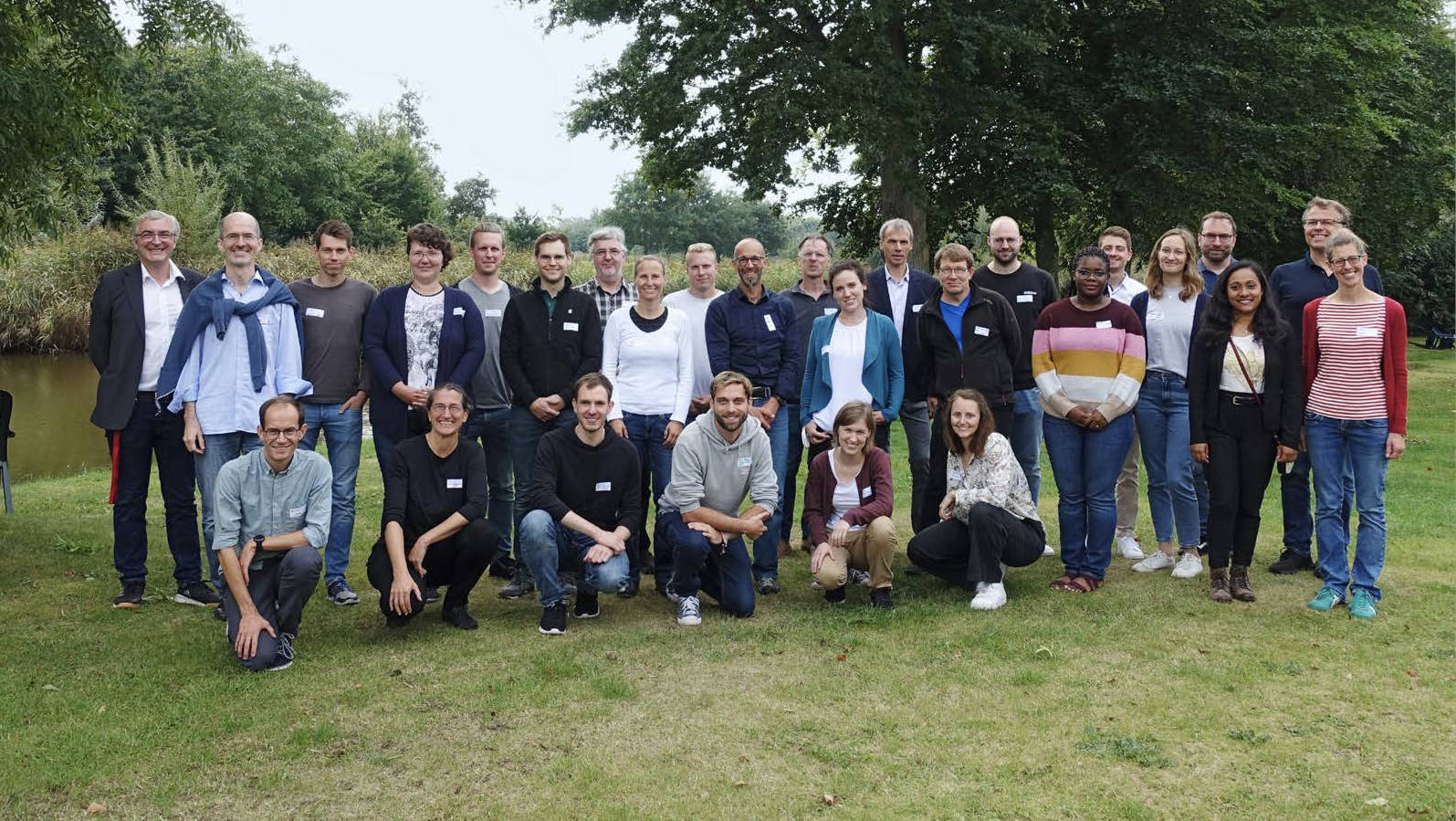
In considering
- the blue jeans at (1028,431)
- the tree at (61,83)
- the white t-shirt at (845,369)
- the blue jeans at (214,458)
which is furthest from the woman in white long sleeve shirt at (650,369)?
the tree at (61,83)

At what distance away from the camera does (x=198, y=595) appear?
19.4 ft

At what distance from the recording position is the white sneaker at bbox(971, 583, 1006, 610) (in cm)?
570

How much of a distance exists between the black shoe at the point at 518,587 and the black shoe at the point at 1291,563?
4.16 metres

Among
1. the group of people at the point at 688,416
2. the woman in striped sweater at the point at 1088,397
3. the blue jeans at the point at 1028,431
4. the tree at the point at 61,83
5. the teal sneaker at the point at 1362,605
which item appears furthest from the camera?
the blue jeans at the point at 1028,431

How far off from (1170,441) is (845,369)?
182 centimetres

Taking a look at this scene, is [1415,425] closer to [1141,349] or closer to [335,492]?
[1141,349]

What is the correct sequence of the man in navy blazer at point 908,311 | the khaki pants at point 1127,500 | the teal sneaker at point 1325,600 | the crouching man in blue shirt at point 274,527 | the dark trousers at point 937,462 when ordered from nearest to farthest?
1. the crouching man in blue shirt at point 274,527
2. the teal sneaker at point 1325,600
3. the dark trousers at point 937,462
4. the man in navy blazer at point 908,311
5. the khaki pants at point 1127,500

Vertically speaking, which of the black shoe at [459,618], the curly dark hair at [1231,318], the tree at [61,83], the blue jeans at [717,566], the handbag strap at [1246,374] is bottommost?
the black shoe at [459,618]

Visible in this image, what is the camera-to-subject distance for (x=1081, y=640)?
5.20 meters

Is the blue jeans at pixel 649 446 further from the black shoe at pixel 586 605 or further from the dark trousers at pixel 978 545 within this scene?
the dark trousers at pixel 978 545

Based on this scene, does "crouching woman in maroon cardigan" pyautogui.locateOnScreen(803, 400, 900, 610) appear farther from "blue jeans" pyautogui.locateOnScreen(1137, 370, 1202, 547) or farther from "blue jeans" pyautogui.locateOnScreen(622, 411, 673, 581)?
"blue jeans" pyautogui.locateOnScreen(1137, 370, 1202, 547)

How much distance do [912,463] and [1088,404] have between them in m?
1.16

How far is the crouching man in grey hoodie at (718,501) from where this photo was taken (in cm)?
557

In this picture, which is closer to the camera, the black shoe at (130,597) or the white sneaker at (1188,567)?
the black shoe at (130,597)
